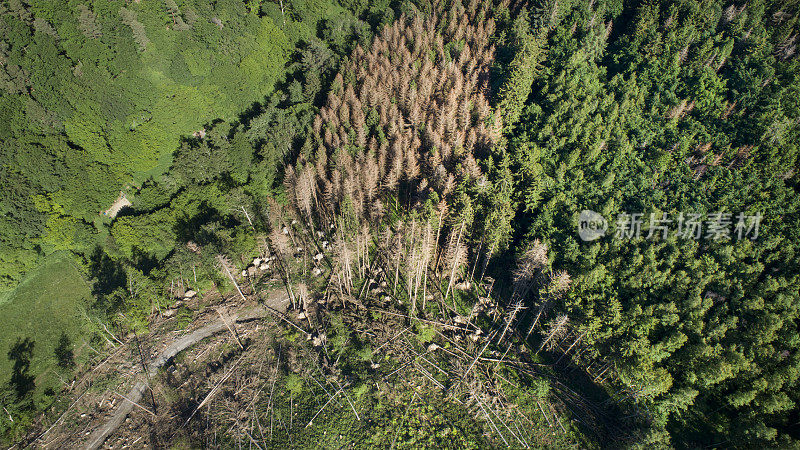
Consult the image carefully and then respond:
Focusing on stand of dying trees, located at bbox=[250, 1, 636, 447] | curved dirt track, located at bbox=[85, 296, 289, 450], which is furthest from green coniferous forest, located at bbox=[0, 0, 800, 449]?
stand of dying trees, located at bbox=[250, 1, 636, 447]

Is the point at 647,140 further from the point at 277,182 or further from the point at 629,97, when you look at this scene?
the point at 277,182

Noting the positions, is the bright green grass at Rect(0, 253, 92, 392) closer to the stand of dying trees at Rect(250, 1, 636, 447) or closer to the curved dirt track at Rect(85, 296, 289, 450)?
the curved dirt track at Rect(85, 296, 289, 450)

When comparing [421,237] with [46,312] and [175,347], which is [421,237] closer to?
[175,347]

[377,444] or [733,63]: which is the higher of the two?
[733,63]

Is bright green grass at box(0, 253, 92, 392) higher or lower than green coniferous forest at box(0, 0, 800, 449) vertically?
lower

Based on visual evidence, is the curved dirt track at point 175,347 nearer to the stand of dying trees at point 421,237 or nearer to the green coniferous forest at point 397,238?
the green coniferous forest at point 397,238

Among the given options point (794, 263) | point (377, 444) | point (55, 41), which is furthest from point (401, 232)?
point (55, 41)

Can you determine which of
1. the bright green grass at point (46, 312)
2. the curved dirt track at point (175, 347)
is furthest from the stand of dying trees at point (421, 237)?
the bright green grass at point (46, 312)

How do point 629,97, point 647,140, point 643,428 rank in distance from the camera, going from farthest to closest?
point 629,97, point 647,140, point 643,428
